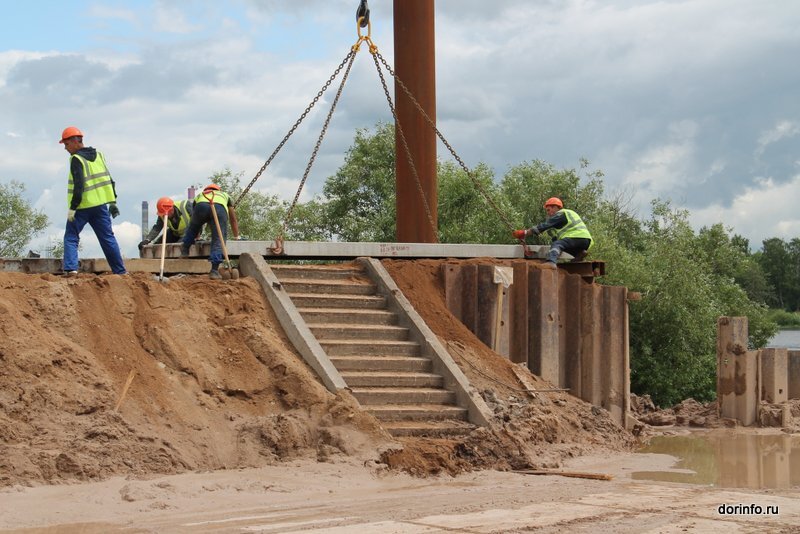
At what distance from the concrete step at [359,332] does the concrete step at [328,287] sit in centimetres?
78

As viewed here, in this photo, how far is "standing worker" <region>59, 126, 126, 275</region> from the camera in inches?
519

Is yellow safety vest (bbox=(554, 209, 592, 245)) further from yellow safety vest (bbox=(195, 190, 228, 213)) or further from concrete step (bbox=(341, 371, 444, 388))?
yellow safety vest (bbox=(195, 190, 228, 213))

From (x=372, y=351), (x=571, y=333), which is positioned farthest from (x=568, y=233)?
(x=372, y=351)

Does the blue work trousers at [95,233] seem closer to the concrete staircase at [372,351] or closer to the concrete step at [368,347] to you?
the concrete staircase at [372,351]

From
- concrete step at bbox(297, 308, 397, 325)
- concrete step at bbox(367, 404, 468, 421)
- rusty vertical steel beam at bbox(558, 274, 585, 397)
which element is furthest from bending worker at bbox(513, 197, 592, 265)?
concrete step at bbox(367, 404, 468, 421)

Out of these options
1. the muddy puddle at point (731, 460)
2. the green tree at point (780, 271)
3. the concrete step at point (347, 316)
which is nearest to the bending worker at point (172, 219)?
the concrete step at point (347, 316)

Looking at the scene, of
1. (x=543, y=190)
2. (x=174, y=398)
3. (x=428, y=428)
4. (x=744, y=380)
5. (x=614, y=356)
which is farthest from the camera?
(x=543, y=190)

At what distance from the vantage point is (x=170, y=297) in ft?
42.4

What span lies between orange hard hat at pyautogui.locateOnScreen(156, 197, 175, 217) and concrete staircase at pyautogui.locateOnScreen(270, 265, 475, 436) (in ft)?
9.77

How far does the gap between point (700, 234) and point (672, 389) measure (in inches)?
306

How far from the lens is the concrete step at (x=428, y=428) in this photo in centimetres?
1248

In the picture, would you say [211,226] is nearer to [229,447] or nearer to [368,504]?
[229,447]

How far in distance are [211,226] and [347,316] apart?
237 centimetres

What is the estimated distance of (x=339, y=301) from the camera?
576 inches
